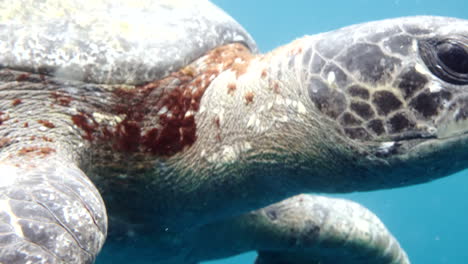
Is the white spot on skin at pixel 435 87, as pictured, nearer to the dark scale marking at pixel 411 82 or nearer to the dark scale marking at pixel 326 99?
the dark scale marking at pixel 411 82

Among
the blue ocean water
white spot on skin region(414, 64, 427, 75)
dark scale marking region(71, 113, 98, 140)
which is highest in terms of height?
the blue ocean water

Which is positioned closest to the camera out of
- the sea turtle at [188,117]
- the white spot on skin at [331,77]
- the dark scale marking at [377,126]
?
the sea turtle at [188,117]

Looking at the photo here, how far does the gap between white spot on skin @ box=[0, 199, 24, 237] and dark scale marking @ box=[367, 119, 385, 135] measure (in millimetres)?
1375

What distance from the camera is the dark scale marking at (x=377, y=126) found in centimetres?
170

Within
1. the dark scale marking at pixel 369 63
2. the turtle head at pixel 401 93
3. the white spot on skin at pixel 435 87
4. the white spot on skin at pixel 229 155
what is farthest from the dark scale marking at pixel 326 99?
the white spot on skin at pixel 229 155

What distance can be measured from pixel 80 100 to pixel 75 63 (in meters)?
0.19

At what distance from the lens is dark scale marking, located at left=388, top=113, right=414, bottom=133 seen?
5.41ft

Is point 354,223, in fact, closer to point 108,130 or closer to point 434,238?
point 108,130

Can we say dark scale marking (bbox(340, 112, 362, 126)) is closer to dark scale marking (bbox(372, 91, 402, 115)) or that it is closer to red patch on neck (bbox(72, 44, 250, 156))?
dark scale marking (bbox(372, 91, 402, 115))

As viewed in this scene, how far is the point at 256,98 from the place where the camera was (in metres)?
2.13

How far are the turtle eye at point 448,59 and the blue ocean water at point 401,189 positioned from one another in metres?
31.0

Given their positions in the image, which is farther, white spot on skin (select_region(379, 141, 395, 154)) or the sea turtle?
white spot on skin (select_region(379, 141, 395, 154))

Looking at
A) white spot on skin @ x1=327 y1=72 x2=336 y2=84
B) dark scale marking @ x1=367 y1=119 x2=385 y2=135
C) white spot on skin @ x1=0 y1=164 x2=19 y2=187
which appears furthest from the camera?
white spot on skin @ x1=327 y1=72 x2=336 y2=84

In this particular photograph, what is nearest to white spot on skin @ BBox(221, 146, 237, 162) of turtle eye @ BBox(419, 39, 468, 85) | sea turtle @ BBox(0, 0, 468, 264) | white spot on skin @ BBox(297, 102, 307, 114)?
sea turtle @ BBox(0, 0, 468, 264)
